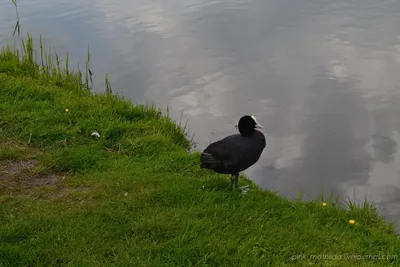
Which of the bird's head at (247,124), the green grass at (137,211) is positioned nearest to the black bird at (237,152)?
the bird's head at (247,124)

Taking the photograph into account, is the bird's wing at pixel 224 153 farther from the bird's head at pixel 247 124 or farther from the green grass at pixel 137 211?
the green grass at pixel 137 211

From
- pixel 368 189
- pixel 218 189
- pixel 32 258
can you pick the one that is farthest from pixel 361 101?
pixel 32 258

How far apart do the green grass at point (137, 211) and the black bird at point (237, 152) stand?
0.93 feet

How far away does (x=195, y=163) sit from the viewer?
20.4ft

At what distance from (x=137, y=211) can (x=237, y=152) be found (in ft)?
4.14

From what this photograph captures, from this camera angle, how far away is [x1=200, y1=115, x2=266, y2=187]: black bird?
5.16m

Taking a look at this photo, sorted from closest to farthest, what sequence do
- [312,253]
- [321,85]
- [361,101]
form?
[312,253], [361,101], [321,85]

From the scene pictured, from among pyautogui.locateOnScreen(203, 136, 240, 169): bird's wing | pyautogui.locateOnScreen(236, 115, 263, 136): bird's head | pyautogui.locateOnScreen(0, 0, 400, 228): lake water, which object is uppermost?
pyautogui.locateOnScreen(236, 115, 263, 136): bird's head

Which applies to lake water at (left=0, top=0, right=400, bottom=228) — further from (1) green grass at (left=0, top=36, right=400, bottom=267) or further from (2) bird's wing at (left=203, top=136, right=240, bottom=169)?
(2) bird's wing at (left=203, top=136, right=240, bottom=169)

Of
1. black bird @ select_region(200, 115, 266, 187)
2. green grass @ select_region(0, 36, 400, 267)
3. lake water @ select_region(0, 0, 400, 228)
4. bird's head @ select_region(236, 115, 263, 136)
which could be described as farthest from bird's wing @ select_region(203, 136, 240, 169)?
lake water @ select_region(0, 0, 400, 228)

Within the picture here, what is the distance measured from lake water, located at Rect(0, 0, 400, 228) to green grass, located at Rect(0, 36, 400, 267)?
5.42 ft

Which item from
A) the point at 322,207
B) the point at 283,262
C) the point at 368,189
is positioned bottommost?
the point at 368,189

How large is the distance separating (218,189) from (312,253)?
1465 millimetres

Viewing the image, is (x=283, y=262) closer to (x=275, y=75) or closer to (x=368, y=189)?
(x=368, y=189)
